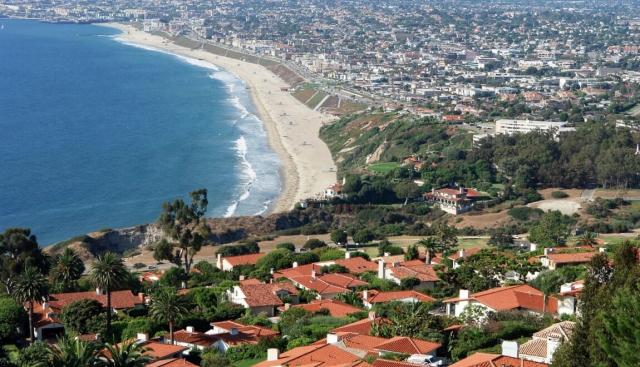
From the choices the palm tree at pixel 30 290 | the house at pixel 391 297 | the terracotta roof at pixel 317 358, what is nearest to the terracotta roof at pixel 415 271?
the house at pixel 391 297

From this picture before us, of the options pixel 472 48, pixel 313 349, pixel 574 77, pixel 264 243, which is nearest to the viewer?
pixel 313 349

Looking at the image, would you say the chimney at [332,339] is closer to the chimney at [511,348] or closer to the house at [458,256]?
the chimney at [511,348]

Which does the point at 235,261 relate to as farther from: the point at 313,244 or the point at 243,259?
the point at 313,244

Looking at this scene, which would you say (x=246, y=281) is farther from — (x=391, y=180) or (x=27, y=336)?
(x=391, y=180)

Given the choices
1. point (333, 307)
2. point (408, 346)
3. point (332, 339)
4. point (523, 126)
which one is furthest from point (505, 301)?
point (523, 126)

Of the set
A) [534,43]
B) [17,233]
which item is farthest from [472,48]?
[17,233]

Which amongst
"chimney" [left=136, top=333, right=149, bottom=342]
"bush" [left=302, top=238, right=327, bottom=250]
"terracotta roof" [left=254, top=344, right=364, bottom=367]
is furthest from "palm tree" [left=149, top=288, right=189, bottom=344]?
"bush" [left=302, top=238, right=327, bottom=250]
